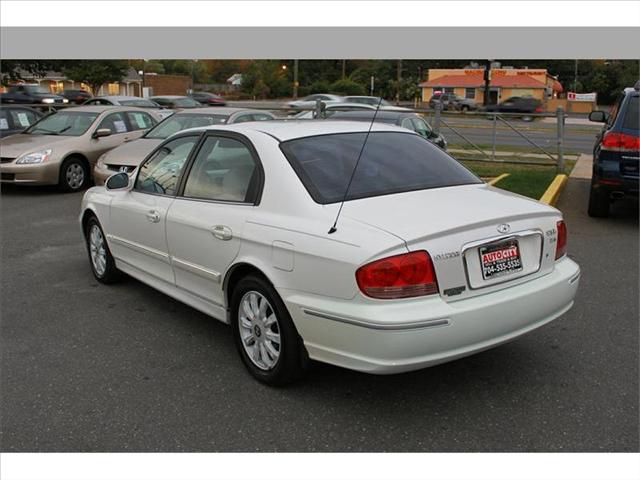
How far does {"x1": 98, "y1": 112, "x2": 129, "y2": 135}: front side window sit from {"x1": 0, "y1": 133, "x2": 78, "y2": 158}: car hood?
31.7 inches

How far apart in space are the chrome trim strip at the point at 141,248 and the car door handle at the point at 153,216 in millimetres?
225

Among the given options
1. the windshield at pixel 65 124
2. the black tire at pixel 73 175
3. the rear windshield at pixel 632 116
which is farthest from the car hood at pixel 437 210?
the windshield at pixel 65 124

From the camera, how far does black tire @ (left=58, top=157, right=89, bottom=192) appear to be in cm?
1129

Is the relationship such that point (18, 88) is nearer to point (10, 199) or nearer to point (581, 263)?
point (10, 199)

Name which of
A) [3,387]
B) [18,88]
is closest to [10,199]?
[3,387]

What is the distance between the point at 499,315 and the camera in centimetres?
336

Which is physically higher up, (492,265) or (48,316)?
(492,265)

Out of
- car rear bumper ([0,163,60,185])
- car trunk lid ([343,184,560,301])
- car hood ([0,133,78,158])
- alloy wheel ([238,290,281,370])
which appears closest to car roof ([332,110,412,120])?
car hood ([0,133,78,158])

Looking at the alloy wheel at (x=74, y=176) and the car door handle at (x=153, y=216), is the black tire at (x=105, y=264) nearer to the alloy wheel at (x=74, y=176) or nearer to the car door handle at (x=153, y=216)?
the car door handle at (x=153, y=216)

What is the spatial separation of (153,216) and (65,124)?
8432 mm

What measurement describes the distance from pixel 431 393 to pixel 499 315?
672 millimetres

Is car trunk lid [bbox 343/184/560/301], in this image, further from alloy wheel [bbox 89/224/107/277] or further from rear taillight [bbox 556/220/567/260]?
alloy wheel [bbox 89/224/107/277]

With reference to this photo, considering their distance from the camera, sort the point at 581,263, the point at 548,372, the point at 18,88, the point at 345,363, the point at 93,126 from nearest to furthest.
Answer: the point at 345,363 → the point at 548,372 → the point at 581,263 → the point at 93,126 → the point at 18,88

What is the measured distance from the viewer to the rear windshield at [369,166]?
3811 mm
